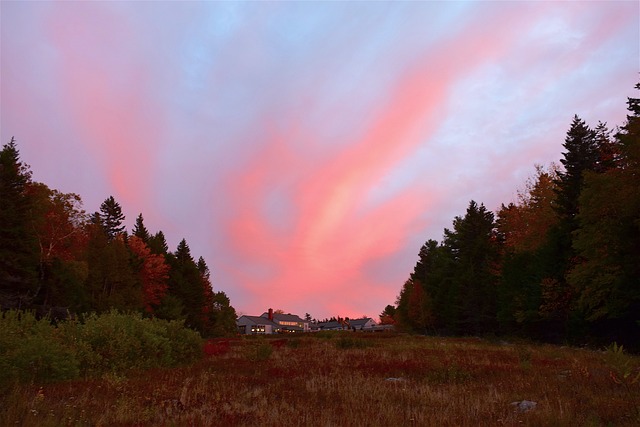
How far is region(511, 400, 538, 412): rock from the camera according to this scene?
9.28 m

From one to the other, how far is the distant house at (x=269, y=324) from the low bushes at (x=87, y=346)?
122 meters

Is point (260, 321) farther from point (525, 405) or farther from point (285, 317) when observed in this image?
point (525, 405)

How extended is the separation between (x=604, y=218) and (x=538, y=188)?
25.0 meters

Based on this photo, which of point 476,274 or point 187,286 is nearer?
point 476,274

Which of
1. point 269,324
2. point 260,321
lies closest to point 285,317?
point 269,324

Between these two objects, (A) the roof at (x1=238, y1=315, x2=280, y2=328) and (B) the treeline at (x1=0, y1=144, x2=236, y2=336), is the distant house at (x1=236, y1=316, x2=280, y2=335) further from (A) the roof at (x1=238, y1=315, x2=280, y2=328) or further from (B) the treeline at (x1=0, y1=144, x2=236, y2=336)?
(B) the treeline at (x1=0, y1=144, x2=236, y2=336)

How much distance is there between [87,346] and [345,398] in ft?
31.8

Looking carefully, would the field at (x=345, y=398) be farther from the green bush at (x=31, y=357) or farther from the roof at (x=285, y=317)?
the roof at (x=285, y=317)

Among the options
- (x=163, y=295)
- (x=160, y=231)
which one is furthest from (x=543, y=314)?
(x=160, y=231)

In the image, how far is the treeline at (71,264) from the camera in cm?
3459

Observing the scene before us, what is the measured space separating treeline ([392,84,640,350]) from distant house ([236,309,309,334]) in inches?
3488

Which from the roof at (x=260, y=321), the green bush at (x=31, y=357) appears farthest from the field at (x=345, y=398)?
the roof at (x=260, y=321)

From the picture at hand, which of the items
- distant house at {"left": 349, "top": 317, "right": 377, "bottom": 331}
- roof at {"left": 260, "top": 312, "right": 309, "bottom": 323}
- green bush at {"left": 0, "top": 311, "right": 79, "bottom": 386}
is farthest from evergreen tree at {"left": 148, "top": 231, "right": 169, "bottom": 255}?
distant house at {"left": 349, "top": 317, "right": 377, "bottom": 331}

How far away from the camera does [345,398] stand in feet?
35.8
